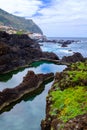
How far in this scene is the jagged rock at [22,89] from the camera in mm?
41734

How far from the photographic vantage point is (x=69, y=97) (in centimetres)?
2767

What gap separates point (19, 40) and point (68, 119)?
86646 mm

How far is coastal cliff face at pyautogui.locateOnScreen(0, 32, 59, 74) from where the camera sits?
2899 inches

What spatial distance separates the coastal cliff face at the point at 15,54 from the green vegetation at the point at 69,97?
37247 mm

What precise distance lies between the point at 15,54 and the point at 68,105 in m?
59.4

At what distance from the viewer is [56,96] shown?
1149 inches

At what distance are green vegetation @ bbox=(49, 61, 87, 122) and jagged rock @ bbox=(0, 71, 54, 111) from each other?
390 inches

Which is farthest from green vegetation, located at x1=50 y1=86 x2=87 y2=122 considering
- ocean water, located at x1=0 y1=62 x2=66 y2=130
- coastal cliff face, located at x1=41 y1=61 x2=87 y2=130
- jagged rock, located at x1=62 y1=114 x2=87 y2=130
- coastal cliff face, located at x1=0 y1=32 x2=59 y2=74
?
coastal cliff face, located at x1=0 y1=32 x2=59 y2=74

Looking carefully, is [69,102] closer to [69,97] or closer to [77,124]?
[69,97]

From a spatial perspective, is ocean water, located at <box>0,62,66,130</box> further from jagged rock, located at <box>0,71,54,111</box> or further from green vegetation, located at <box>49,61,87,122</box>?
green vegetation, located at <box>49,61,87,122</box>

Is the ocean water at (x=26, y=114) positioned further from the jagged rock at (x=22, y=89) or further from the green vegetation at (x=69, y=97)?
the green vegetation at (x=69, y=97)

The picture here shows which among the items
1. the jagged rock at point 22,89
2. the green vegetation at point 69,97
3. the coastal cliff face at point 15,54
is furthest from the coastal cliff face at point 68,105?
the coastal cliff face at point 15,54

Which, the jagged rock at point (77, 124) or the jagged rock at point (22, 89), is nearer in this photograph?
the jagged rock at point (77, 124)

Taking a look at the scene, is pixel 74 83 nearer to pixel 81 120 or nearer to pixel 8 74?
pixel 81 120
